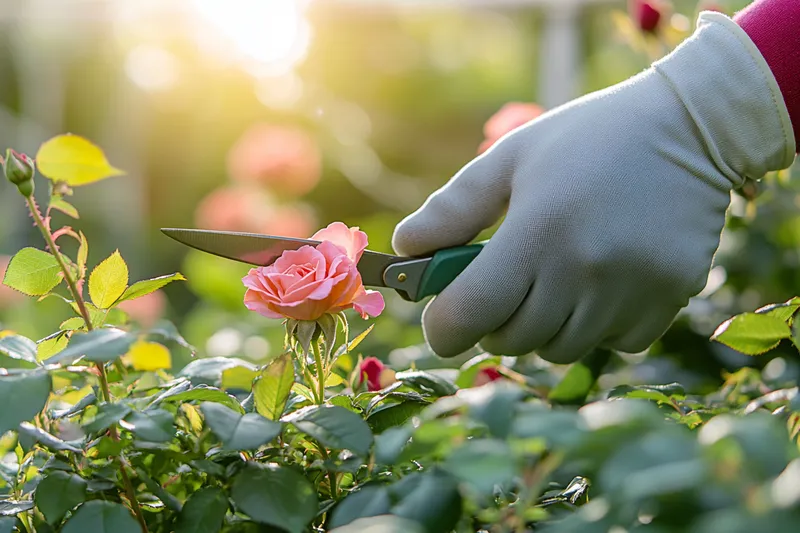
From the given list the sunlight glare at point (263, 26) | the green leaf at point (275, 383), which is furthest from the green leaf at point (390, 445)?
the sunlight glare at point (263, 26)

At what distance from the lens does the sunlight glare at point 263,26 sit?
3.47 metres

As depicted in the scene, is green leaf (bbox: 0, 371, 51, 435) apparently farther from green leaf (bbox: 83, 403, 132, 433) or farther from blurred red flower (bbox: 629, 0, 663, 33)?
blurred red flower (bbox: 629, 0, 663, 33)

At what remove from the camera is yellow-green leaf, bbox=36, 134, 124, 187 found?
65 cm

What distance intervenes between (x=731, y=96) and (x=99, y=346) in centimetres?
67

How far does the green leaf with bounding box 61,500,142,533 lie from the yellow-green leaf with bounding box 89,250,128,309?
6.9 inches

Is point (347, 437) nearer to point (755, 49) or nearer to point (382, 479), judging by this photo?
point (382, 479)

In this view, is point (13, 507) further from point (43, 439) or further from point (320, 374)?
point (320, 374)

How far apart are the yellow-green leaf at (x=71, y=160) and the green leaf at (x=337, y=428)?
27cm

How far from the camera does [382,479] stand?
0.57 meters

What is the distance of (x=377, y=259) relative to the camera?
84cm

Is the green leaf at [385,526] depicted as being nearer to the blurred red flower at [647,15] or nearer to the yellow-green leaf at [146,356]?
the yellow-green leaf at [146,356]

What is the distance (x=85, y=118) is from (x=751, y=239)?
518 cm

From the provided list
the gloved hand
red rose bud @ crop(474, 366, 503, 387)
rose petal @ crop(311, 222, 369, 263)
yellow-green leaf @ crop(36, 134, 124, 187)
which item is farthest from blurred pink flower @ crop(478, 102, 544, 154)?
yellow-green leaf @ crop(36, 134, 124, 187)

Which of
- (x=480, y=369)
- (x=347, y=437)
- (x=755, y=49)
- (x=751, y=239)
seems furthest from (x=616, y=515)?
(x=751, y=239)
